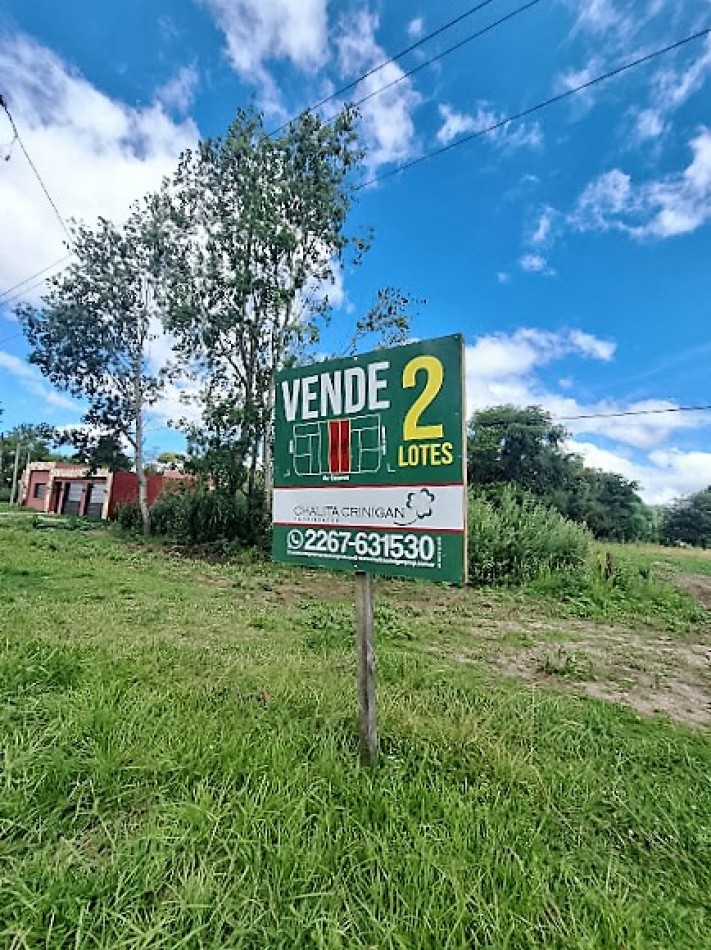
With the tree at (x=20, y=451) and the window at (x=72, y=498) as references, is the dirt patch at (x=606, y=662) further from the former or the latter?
the tree at (x=20, y=451)

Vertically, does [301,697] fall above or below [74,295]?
below

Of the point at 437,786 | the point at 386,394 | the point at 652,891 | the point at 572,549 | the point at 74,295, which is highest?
the point at 74,295

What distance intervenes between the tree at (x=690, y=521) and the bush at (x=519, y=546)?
92.2ft

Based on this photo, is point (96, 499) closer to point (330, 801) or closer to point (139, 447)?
point (139, 447)

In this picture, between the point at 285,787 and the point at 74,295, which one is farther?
the point at 74,295

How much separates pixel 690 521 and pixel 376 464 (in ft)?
128

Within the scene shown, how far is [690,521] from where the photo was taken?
33750mm

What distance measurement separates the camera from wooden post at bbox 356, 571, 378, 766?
2.02 meters

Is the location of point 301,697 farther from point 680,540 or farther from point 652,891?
point 680,540

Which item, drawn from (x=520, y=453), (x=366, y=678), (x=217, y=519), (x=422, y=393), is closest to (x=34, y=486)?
(x=217, y=519)

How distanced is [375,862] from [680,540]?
37777mm

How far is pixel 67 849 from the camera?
145 cm

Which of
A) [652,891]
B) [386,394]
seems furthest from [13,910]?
[386,394]

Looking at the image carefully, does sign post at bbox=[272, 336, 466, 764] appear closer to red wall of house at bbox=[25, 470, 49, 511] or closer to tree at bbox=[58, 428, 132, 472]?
tree at bbox=[58, 428, 132, 472]
